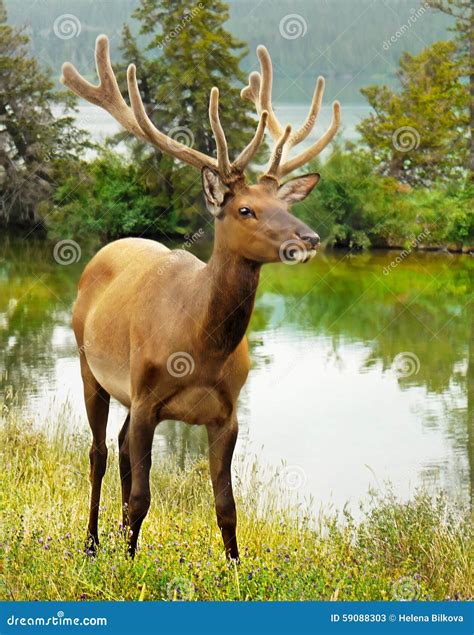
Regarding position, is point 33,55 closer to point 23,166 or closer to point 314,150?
point 23,166

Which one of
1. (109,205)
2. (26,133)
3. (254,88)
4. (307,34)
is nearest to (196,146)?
(109,205)

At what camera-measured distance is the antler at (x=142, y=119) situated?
18.5ft

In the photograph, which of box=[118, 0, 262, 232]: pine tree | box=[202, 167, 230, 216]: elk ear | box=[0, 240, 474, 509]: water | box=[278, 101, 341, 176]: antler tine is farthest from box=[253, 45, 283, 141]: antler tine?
box=[118, 0, 262, 232]: pine tree

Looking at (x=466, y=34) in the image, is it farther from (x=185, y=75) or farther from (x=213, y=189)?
(x=213, y=189)

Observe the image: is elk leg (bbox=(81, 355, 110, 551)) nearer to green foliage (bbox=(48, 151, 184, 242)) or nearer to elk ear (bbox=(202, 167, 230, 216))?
elk ear (bbox=(202, 167, 230, 216))

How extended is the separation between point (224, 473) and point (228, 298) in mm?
960

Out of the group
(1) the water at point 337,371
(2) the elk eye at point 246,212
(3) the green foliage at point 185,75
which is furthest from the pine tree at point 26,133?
(2) the elk eye at point 246,212

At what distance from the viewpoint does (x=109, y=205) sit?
121ft

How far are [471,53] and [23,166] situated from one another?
15.1m

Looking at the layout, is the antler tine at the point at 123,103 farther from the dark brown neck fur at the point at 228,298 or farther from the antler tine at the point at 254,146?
the dark brown neck fur at the point at 228,298

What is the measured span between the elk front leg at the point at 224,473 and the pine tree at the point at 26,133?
104ft

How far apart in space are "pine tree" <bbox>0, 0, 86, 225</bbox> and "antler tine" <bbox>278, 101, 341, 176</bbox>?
103 ft

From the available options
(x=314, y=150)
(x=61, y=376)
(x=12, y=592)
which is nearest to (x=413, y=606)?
(x=12, y=592)

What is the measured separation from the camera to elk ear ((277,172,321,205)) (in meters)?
5.74
